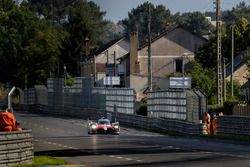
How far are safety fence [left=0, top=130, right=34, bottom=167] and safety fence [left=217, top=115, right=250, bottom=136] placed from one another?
21529 millimetres

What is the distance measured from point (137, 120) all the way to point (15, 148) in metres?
38.6

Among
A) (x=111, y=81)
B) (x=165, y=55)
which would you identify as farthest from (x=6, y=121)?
(x=165, y=55)

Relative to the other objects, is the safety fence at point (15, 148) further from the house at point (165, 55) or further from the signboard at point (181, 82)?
the house at point (165, 55)

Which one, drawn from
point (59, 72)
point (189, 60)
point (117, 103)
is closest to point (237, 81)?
point (189, 60)

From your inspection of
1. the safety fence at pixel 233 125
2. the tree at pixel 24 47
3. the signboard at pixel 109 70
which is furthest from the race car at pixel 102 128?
the tree at pixel 24 47

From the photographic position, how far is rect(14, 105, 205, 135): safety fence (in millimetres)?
50594

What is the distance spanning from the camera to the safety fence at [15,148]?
22.6 metres

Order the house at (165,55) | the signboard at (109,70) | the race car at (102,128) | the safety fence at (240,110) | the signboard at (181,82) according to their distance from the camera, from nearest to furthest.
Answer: the race car at (102,128)
the safety fence at (240,110)
the signboard at (181,82)
the house at (165,55)
the signboard at (109,70)

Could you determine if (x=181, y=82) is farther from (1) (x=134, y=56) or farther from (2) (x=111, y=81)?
(1) (x=134, y=56)

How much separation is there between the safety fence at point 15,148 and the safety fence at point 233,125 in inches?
848

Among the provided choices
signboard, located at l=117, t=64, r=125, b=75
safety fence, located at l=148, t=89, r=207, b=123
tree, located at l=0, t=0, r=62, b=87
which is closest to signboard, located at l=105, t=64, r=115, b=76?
signboard, located at l=117, t=64, r=125, b=75

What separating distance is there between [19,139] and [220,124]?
2645 cm

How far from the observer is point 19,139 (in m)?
23.3

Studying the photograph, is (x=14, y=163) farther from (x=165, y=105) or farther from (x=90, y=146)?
(x=165, y=105)
